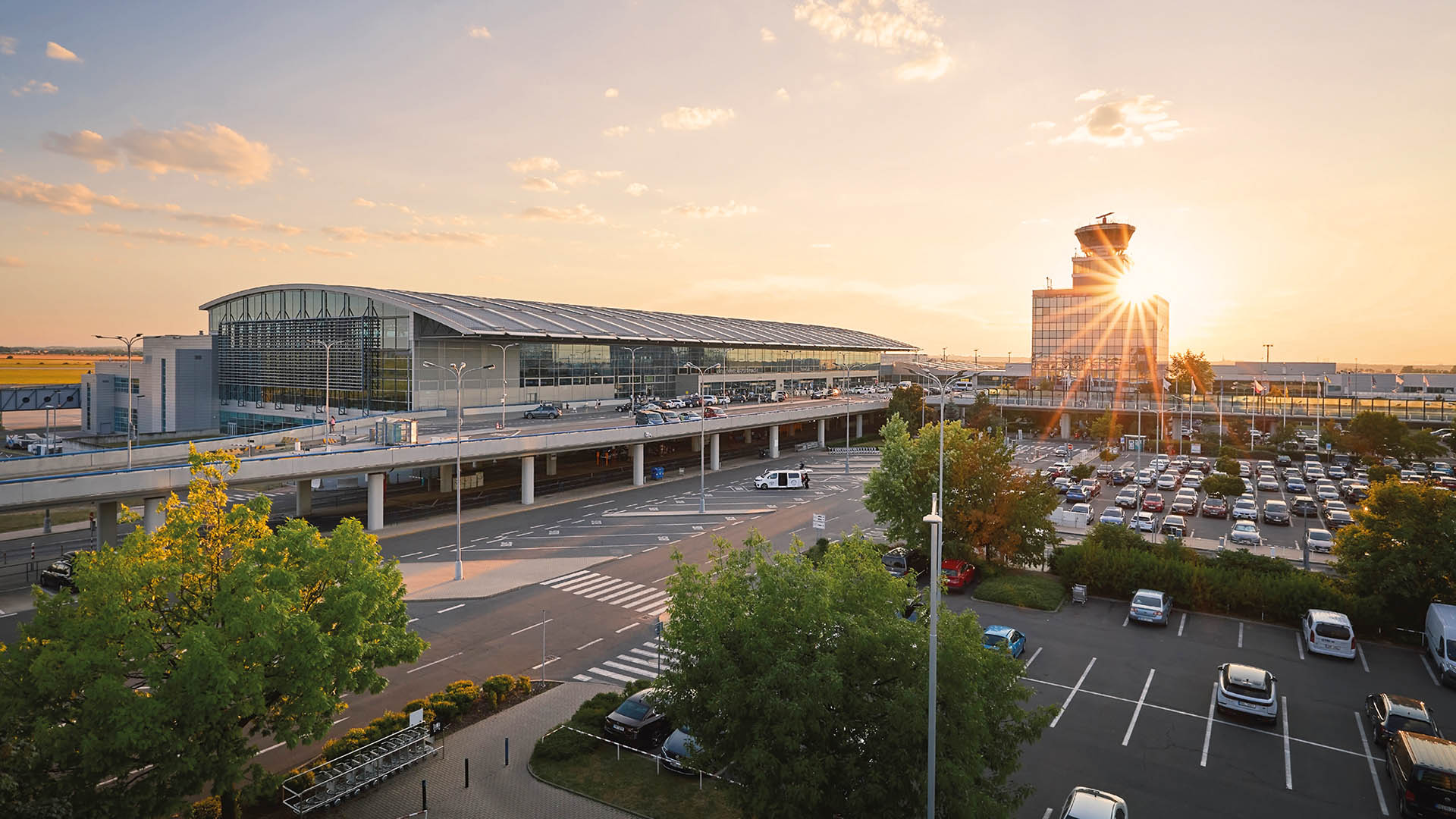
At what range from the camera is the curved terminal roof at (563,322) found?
205 feet

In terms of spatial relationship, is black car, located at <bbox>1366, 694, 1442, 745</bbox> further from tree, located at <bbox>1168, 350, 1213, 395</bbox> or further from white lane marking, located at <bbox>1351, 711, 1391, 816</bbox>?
tree, located at <bbox>1168, 350, 1213, 395</bbox>

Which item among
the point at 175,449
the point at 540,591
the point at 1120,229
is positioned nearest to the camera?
the point at 540,591

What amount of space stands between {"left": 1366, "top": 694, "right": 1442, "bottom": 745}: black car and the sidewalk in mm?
19714

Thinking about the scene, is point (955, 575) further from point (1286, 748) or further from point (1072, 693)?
Result: point (1286, 748)

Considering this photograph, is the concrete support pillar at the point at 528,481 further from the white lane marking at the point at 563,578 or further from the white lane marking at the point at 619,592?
the white lane marking at the point at 619,592

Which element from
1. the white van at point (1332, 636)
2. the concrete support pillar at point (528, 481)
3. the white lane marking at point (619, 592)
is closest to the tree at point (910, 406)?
the concrete support pillar at point (528, 481)

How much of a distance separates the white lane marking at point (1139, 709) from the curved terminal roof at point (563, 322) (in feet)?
170

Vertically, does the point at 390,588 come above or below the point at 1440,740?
above

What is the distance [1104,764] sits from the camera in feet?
59.4

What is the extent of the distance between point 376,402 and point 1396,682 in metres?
69.2

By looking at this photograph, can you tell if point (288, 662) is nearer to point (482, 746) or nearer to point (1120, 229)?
point (482, 746)

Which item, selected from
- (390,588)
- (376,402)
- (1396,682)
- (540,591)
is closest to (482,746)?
(390,588)

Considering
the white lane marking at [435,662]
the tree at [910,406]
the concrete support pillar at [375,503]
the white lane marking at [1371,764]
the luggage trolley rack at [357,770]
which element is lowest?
the white lane marking at [435,662]

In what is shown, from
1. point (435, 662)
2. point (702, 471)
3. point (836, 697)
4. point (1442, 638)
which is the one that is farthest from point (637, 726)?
point (702, 471)
